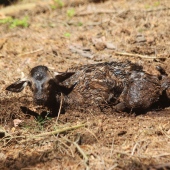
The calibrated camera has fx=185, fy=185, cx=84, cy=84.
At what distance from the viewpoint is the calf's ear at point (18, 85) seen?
4742mm

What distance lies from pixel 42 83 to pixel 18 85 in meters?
0.81

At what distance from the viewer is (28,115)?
4.88 m

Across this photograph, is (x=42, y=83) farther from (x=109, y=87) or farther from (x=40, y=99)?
(x=109, y=87)

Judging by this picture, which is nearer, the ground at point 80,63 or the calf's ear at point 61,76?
the ground at point 80,63

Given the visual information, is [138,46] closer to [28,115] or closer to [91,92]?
[91,92]

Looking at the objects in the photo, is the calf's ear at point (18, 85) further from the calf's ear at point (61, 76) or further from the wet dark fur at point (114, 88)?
the wet dark fur at point (114, 88)

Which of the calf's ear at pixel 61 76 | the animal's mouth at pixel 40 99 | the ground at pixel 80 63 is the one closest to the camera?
the ground at pixel 80 63

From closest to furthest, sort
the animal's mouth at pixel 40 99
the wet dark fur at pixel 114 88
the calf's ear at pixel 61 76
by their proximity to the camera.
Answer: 1. the animal's mouth at pixel 40 99
2. the calf's ear at pixel 61 76
3. the wet dark fur at pixel 114 88

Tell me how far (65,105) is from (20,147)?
159 cm

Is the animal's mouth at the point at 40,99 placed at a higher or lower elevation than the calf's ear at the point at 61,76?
lower

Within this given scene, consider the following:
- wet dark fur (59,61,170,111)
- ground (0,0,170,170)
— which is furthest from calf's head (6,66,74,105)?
ground (0,0,170,170)

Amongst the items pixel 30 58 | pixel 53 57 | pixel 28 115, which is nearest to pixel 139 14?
pixel 53 57

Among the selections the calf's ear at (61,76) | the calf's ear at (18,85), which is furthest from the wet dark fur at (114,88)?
the calf's ear at (18,85)

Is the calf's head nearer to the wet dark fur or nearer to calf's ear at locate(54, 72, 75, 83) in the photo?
calf's ear at locate(54, 72, 75, 83)
